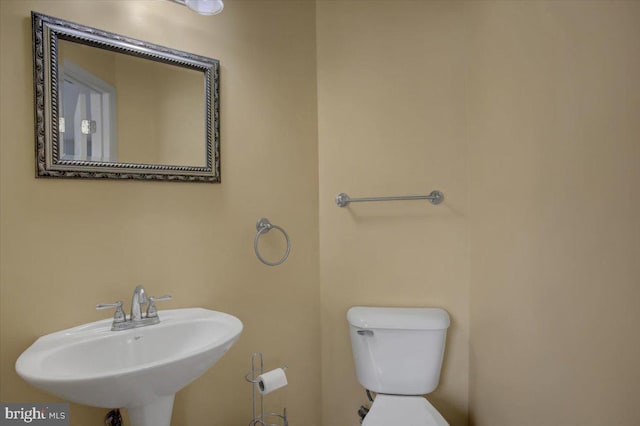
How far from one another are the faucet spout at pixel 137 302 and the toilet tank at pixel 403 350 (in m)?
0.89

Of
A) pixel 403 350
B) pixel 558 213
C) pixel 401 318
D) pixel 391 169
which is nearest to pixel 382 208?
pixel 391 169

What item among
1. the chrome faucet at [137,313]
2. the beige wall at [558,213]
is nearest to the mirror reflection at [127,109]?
the chrome faucet at [137,313]

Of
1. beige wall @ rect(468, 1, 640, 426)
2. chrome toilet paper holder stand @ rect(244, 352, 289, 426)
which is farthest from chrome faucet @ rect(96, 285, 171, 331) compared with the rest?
beige wall @ rect(468, 1, 640, 426)

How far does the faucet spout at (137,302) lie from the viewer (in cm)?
126

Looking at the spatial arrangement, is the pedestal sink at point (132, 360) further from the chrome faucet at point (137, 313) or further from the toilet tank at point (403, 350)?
the toilet tank at point (403, 350)

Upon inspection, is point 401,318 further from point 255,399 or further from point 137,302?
point 137,302

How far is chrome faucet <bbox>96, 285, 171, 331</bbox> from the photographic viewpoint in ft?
4.00

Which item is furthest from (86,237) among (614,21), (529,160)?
(614,21)

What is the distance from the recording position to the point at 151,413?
1.13 meters

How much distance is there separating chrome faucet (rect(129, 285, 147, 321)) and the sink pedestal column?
0.29 meters

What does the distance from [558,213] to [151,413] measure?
53.7 inches

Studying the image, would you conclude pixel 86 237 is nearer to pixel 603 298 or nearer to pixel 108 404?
pixel 108 404

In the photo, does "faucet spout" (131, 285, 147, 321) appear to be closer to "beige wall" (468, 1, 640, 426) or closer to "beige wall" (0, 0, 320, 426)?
"beige wall" (0, 0, 320, 426)

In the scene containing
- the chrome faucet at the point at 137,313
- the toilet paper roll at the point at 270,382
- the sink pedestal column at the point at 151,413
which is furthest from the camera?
the toilet paper roll at the point at 270,382
